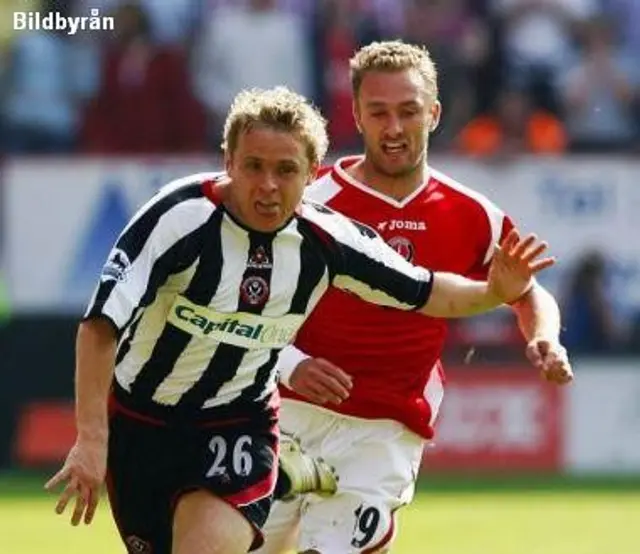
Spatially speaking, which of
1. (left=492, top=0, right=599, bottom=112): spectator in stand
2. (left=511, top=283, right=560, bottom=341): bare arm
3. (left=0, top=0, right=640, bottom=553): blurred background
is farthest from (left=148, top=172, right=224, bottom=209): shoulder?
(left=492, top=0, right=599, bottom=112): spectator in stand

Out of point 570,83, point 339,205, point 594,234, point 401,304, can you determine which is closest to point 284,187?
point 401,304

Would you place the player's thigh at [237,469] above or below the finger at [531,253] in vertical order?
below

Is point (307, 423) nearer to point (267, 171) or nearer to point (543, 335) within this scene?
point (543, 335)

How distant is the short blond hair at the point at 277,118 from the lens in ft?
22.4

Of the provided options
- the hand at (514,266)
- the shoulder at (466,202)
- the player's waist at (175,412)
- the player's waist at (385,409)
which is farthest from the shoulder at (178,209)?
the shoulder at (466,202)

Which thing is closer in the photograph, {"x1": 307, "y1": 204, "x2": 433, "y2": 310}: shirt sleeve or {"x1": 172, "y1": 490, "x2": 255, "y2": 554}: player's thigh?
{"x1": 172, "y1": 490, "x2": 255, "y2": 554}: player's thigh

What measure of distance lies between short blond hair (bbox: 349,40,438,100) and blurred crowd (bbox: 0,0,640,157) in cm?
856

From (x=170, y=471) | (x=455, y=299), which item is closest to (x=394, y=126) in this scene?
(x=455, y=299)

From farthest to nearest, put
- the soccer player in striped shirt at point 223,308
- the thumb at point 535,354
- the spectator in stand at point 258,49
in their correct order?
the spectator in stand at point 258,49 < the thumb at point 535,354 < the soccer player in striped shirt at point 223,308

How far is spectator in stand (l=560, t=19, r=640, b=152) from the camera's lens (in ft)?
60.2

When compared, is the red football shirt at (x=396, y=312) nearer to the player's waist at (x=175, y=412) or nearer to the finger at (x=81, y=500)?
the player's waist at (x=175, y=412)

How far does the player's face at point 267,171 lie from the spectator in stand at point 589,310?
10.3m

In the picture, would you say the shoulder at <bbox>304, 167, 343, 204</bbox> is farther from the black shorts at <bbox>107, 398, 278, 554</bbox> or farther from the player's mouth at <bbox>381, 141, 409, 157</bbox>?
the black shorts at <bbox>107, 398, 278, 554</bbox>

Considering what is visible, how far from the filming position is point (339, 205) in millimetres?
8234
